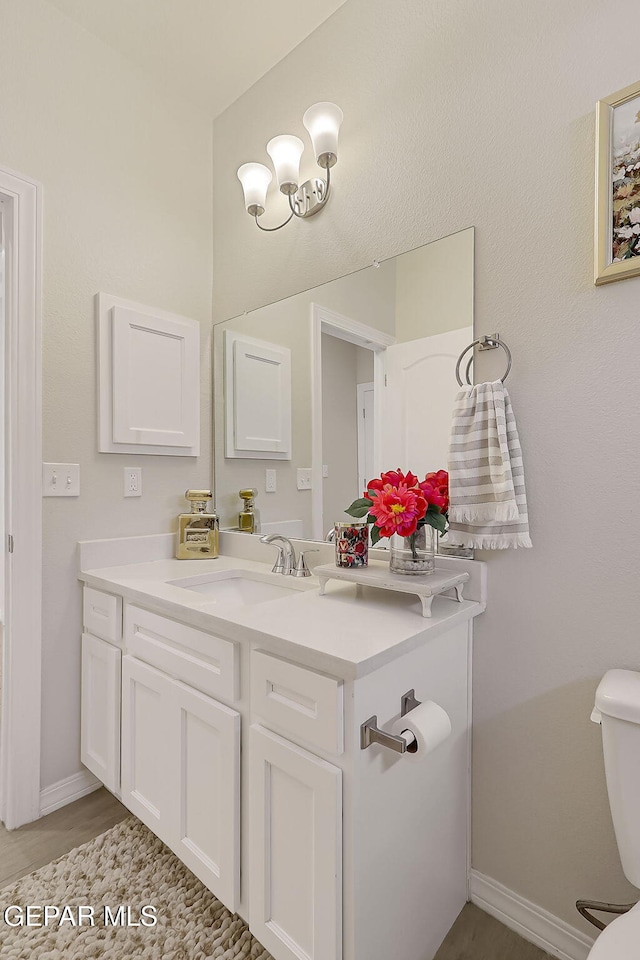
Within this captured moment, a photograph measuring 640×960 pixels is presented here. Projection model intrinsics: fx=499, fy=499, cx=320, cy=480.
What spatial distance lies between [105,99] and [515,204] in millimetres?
1587

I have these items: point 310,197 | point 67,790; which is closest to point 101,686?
point 67,790

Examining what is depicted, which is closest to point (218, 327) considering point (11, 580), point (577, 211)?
point (11, 580)

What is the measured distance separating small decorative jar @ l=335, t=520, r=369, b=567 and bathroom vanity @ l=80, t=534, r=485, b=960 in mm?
91

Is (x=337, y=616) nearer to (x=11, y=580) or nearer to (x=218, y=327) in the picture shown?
(x=11, y=580)

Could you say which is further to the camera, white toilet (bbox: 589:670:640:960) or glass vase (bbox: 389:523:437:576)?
glass vase (bbox: 389:523:437:576)

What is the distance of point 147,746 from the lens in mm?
1459

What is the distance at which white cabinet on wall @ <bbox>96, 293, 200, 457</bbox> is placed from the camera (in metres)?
1.83

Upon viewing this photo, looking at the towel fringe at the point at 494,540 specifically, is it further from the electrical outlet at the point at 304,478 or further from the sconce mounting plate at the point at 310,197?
the sconce mounting plate at the point at 310,197

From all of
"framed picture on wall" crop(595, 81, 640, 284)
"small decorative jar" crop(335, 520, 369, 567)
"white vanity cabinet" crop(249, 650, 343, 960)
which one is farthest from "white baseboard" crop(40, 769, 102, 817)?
"framed picture on wall" crop(595, 81, 640, 284)

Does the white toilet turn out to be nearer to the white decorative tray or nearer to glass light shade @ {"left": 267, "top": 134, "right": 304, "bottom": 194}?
the white decorative tray

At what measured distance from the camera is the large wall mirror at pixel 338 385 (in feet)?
4.67

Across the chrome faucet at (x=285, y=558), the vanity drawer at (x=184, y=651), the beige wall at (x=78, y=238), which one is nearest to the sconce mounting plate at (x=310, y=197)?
the beige wall at (x=78, y=238)

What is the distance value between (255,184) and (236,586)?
1466 millimetres

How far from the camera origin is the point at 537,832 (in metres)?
1.26
